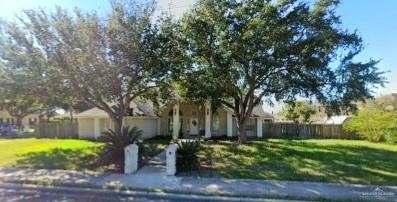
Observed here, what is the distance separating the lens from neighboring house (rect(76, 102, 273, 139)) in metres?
33.8

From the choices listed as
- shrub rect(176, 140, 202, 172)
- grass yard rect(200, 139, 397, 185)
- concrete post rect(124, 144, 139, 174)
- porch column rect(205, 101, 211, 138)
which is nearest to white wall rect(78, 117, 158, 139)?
porch column rect(205, 101, 211, 138)

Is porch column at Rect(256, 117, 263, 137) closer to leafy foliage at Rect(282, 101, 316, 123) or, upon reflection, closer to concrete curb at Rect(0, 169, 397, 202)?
leafy foliage at Rect(282, 101, 316, 123)

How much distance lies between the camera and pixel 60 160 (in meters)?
18.5


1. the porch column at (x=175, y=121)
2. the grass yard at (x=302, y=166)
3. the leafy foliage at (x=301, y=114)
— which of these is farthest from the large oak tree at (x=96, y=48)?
the leafy foliage at (x=301, y=114)

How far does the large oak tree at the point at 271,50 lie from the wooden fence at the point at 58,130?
16.9 m

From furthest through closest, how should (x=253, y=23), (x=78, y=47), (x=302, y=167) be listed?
Answer: 1. (x=253, y=23)
2. (x=78, y=47)
3. (x=302, y=167)

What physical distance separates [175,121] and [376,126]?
650 inches

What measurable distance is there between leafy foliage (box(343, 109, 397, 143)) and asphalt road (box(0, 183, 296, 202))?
993 inches

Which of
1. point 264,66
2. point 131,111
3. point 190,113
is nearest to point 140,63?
point 264,66

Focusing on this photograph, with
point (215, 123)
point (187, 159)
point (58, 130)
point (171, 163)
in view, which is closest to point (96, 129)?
point (58, 130)

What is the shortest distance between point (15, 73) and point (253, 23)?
11768 mm

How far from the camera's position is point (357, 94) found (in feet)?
76.9

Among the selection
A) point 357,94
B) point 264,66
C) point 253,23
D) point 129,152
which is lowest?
point 129,152

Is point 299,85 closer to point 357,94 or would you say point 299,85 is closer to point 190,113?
point 357,94
